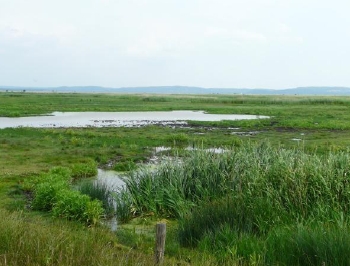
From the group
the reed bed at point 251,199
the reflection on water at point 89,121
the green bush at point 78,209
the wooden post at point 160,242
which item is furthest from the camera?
the reflection on water at point 89,121

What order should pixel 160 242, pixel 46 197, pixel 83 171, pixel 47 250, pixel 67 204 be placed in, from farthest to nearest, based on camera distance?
pixel 83 171 → pixel 46 197 → pixel 67 204 → pixel 160 242 → pixel 47 250

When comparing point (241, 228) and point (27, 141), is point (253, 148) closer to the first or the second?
point (241, 228)

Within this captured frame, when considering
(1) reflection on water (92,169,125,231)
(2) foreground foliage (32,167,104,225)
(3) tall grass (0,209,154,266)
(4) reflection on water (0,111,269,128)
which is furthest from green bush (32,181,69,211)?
(4) reflection on water (0,111,269,128)

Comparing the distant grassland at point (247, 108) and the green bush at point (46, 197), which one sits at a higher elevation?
the green bush at point (46, 197)

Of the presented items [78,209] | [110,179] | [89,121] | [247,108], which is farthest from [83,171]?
[247,108]

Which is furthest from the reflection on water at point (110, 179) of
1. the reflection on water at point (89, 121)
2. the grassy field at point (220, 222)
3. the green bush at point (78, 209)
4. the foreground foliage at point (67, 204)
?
the reflection on water at point (89, 121)

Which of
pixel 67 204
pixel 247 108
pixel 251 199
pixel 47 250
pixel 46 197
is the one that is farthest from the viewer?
pixel 247 108

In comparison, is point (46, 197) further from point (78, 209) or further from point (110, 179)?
point (110, 179)

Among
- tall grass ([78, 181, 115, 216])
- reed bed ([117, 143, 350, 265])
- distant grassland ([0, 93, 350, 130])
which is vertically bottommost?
distant grassland ([0, 93, 350, 130])

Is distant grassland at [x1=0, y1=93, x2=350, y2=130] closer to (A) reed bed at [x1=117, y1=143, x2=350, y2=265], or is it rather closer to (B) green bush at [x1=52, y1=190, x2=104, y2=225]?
(A) reed bed at [x1=117, y1=143, x2=350, y2=265]

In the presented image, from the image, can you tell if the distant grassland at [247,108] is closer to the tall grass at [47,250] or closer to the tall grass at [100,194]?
the tall grass at [100,194]

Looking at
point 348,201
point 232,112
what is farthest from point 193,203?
point 232,112

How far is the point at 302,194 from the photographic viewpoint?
11.8 metres

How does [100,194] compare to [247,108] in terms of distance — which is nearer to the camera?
[100,194]
